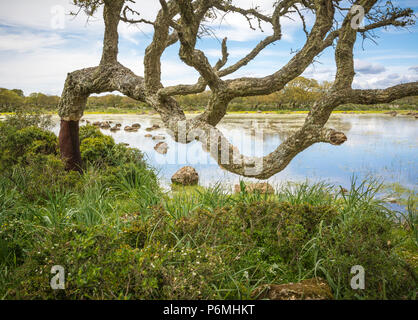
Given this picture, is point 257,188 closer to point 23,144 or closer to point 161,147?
point 23,144

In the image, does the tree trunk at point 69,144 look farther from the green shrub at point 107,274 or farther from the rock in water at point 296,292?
the rock in water at point 296,292

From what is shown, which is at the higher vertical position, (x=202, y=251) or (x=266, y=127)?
(x=266, y=127)

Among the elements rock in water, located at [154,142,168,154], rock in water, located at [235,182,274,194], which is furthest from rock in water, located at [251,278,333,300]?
rock in water, located at [154,142,168,154]

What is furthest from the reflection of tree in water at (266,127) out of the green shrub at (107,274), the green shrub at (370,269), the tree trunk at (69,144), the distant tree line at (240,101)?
the green shrub at (107,274)

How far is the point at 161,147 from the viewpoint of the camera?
1434 centimetres

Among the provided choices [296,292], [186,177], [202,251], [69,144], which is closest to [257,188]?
[202,251]

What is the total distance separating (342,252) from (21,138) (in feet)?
29.2

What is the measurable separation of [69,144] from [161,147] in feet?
21.0

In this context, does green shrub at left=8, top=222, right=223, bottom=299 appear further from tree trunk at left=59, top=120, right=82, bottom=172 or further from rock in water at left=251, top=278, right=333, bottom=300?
tree trunk at left=59, top=120, right=82, bottom=172

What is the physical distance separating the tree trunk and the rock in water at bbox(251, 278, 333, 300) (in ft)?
21.6

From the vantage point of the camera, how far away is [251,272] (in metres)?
3.36

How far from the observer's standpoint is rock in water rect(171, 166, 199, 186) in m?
10.2
